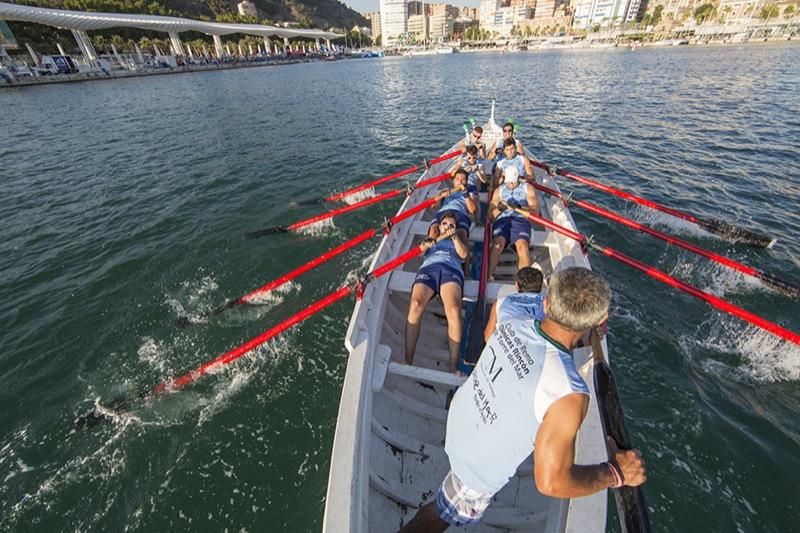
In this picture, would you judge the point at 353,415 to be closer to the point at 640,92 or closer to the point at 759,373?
the point at 759,373

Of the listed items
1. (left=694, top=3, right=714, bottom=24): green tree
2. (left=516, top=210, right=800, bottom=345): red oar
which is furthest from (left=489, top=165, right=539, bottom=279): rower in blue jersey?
(left=694, top=3, right=714, bottom=24): green tree

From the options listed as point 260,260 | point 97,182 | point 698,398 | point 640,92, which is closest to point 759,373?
point 698,398

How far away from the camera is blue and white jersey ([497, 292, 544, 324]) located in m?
2.95

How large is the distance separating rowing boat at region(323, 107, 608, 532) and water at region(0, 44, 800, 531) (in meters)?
1.25

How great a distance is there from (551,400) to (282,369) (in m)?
5.48

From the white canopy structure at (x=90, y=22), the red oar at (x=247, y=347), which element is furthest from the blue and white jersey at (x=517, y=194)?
the white canopy structure at (x=90, y=22)

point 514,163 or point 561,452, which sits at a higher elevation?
point 561,452

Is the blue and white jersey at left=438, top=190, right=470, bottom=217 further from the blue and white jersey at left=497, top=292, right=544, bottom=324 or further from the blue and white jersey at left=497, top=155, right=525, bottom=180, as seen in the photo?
the blue and white jersey at left=497, top=292, right=544, bottom=324

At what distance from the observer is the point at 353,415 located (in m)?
3.74

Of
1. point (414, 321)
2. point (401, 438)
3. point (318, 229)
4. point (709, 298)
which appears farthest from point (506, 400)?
point (318, 229)

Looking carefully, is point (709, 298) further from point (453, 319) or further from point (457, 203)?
point (457, 203)

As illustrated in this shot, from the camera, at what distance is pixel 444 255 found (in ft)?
19.3

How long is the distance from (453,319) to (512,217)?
11.1 ft

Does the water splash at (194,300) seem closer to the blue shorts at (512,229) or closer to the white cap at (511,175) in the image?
the blue shorts at (512,229)
